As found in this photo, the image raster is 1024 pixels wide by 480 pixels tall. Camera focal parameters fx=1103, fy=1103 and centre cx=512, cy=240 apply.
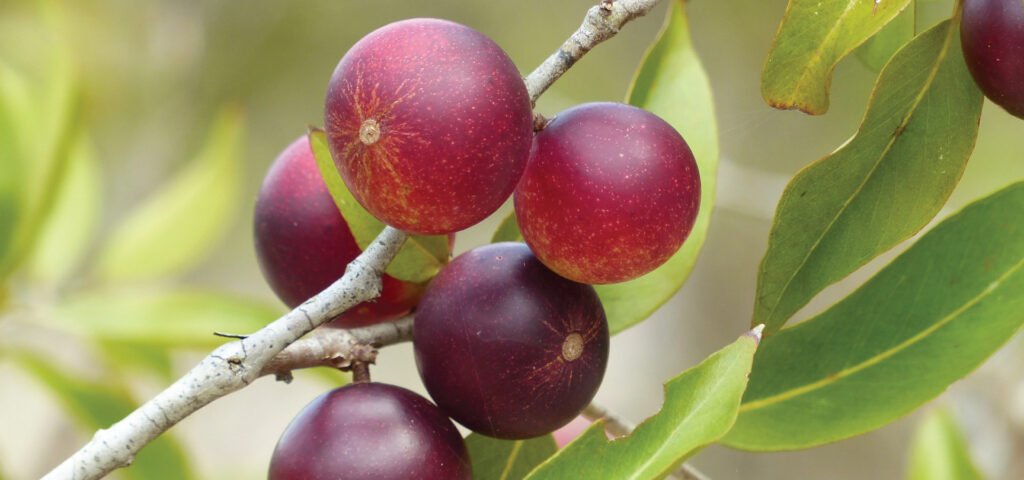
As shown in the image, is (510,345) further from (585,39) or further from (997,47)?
(997,47)

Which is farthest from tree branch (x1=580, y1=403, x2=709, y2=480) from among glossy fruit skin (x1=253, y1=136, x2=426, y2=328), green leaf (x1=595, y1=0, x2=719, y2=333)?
glossy fruit skin (x1=253, y1=136, x2=426, y2=328)

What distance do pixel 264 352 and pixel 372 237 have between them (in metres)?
0.17

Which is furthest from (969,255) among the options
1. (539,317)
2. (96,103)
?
(96,103)

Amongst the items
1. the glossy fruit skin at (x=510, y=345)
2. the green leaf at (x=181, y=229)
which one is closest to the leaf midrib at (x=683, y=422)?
the glossy fruit skin at (x=510, y=345)

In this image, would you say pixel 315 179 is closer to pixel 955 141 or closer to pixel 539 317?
pixel 539 317

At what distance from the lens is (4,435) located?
4676mm

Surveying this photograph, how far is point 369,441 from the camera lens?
66 centimetres

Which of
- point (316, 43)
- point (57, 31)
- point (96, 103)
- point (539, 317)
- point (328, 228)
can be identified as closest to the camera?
point (539, 317)

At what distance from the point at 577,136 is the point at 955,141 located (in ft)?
0.92

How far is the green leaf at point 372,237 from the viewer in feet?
2.51

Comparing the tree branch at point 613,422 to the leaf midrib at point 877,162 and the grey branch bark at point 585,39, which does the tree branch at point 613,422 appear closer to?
the leaf midrib at point 877,162

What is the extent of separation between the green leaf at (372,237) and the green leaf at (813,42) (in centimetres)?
27

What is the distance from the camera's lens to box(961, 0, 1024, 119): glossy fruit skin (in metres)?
0.67

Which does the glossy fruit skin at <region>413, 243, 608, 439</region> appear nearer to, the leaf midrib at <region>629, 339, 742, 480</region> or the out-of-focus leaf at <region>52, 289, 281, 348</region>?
the leaf midrib at <region>629, 339, 742, 480</region>
